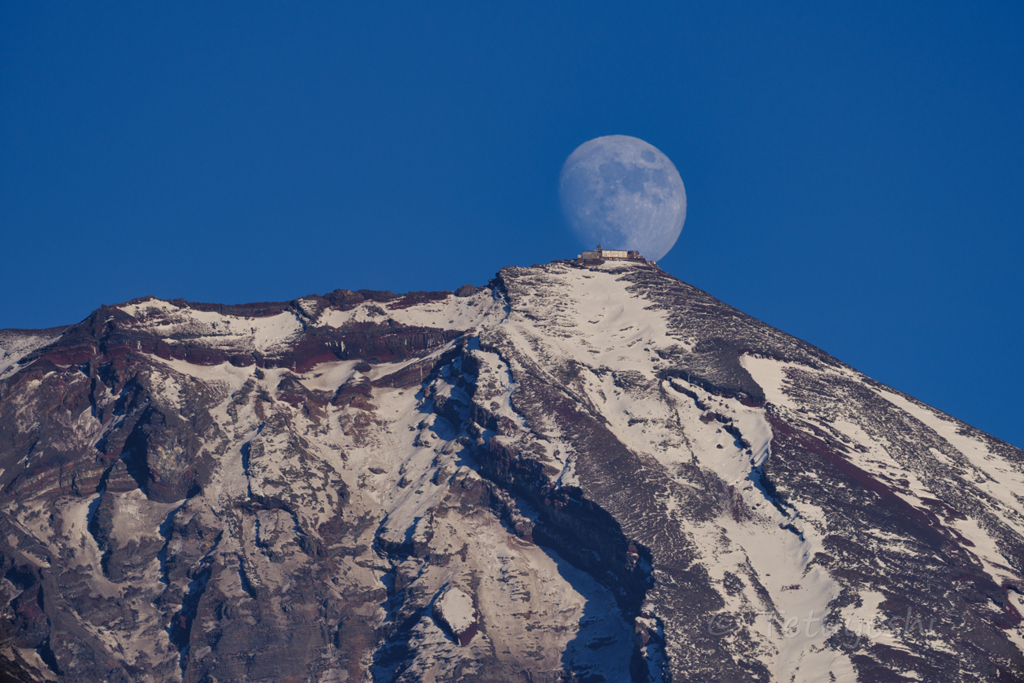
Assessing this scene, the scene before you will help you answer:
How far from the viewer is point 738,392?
182 meters

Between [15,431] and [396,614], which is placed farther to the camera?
[15,431]

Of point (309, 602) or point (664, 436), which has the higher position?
point (664, 436)

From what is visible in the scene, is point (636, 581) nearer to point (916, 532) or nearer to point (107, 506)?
point (916, 532)

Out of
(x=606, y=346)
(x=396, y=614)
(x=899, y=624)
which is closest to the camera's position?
(x=899, y=624)

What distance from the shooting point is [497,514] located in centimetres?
16688

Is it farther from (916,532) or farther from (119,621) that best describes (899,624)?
(119,621)

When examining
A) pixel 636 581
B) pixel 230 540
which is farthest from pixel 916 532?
pixel 230 540

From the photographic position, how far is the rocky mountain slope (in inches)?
5709

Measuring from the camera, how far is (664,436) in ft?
570

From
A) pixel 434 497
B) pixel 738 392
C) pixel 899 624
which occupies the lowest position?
pixel 899 624

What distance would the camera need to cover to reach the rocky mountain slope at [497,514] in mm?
145000

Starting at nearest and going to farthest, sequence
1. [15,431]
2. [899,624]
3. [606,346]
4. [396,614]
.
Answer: [899,624] → [396,614] → [15,431] → [606,346]

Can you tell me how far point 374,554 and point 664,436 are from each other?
39.9 m

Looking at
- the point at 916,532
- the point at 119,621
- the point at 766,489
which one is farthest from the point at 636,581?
the point at 119,621
